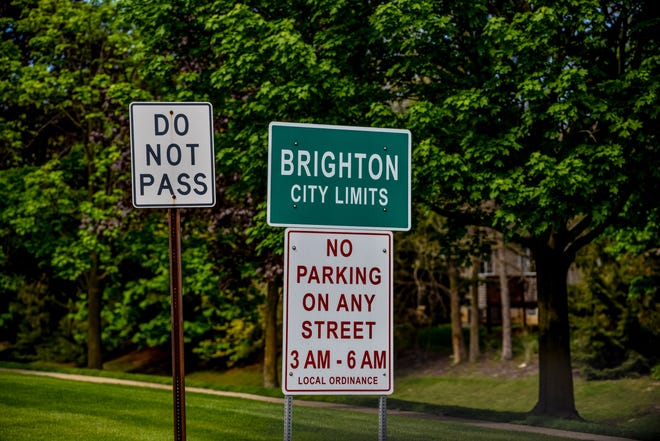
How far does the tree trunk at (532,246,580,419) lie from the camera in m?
23.7

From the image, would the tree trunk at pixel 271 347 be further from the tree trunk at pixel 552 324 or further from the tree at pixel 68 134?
the tree trunk at pixel 552 324

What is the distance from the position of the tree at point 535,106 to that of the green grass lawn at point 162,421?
4691 millimetres

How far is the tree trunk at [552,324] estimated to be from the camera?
2366cm

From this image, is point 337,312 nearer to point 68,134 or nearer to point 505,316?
point 505,316

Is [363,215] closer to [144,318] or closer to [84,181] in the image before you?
[84,181]

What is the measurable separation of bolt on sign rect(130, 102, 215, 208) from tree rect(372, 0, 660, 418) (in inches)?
504

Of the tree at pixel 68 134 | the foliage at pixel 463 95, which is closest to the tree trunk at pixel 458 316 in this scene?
the foliage at pixel 463 95

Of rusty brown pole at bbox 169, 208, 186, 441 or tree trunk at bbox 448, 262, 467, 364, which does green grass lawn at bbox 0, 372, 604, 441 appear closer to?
rusty brown pole at bbox 169, 208, 186, 441

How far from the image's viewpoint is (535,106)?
21.3 m

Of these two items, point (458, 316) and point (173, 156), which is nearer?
point (173, 156)

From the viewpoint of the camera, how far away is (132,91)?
27.4 meters

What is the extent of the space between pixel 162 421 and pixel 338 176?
12517 mm

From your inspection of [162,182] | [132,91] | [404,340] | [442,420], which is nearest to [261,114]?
[132,91]

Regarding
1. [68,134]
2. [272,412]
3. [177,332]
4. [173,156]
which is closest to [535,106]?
[272,412]
